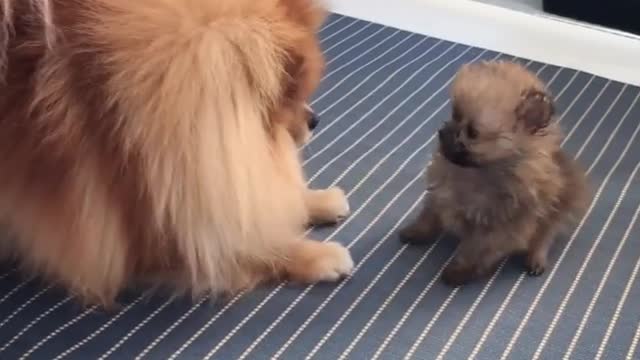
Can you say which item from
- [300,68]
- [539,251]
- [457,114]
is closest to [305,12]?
[300,68]

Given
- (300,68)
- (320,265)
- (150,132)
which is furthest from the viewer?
(320,265)

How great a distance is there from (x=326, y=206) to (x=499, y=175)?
0.29 metres

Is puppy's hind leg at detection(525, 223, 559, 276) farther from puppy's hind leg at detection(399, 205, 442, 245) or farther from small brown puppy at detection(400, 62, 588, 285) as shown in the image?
puppy's hind leg at detection(399, 205, 442, 245)

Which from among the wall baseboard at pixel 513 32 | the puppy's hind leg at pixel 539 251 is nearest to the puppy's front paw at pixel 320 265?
the puppy's hind leg at pixel 539 251

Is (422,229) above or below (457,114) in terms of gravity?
below

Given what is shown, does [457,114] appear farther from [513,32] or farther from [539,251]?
[513,32]

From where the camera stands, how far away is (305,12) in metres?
1.20

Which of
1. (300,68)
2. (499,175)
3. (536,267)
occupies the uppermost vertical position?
(300,68)

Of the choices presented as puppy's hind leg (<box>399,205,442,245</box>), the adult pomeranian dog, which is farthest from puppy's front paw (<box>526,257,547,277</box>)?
the adult pomeranian dog

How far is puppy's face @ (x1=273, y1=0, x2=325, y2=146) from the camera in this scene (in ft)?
3.88

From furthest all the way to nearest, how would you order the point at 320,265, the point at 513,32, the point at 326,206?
1. the point at 513,32
2. the point at 326,206
3. the point at 320,265

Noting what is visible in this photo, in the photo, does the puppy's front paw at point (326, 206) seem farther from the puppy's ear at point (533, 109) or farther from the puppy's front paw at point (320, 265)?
the puppy's ear at point (533, 109)

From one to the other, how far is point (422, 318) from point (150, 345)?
35 centimetres

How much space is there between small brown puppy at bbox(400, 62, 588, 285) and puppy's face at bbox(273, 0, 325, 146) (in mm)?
184
